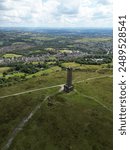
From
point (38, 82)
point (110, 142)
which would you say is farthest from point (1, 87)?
point (110, 142)

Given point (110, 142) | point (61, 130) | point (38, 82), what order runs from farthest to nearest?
point (38, 82) < point (61, 130) < point (110, 142)

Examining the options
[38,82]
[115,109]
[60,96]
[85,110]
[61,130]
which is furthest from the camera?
[38,82]

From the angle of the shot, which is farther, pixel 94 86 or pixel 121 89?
pixel 94 86

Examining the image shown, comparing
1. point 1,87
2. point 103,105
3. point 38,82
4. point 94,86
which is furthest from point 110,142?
point 1,87

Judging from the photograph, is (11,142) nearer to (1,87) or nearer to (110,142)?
(110,142)

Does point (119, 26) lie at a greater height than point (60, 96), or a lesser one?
greater

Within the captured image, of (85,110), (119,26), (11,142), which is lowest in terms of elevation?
(11,142)
